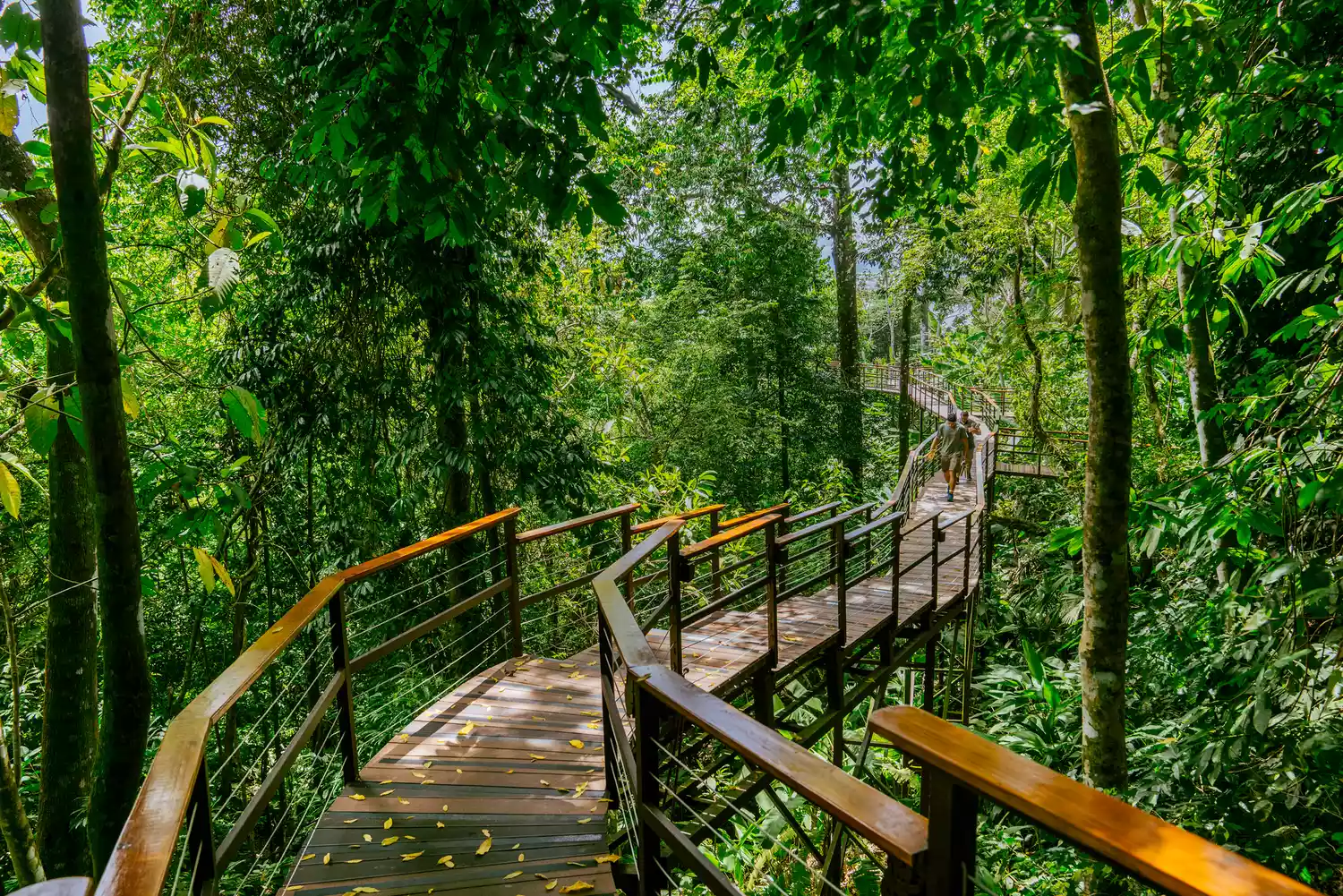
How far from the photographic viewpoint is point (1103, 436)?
3486mm

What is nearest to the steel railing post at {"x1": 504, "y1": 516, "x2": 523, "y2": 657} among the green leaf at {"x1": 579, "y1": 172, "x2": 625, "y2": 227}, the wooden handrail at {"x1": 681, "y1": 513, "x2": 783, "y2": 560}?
the wooden handrail at {"x1": 681, "y1": 513, "x2": 783, "y2": 560}

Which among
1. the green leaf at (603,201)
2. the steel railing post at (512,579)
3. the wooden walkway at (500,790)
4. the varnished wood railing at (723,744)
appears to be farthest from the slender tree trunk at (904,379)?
the green leaf at (603,201)

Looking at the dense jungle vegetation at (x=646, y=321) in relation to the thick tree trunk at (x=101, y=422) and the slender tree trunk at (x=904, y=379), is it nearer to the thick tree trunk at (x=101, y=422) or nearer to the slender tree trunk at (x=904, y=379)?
the thick tree trunk at (x=101, y=422)

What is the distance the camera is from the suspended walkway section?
1089 millimetres

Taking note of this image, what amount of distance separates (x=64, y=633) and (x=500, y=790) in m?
2.63


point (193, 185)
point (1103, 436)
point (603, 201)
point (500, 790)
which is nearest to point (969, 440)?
point (1103, 436)

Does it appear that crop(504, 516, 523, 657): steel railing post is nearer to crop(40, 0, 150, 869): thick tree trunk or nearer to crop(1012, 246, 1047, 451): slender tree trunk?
crop(40, 0, 150, 869): thick tree trunk

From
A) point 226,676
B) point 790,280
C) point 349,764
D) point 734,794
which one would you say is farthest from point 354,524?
point 790,280

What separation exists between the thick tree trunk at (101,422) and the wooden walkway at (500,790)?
4.08 feet

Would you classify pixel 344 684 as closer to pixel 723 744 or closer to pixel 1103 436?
pixel 723 744

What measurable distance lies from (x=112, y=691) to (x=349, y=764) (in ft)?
6.59

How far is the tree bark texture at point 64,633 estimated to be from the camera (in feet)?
11.1

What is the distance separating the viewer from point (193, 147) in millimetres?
1925

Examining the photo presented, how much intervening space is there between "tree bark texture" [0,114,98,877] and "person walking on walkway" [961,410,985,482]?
11.1 metres
